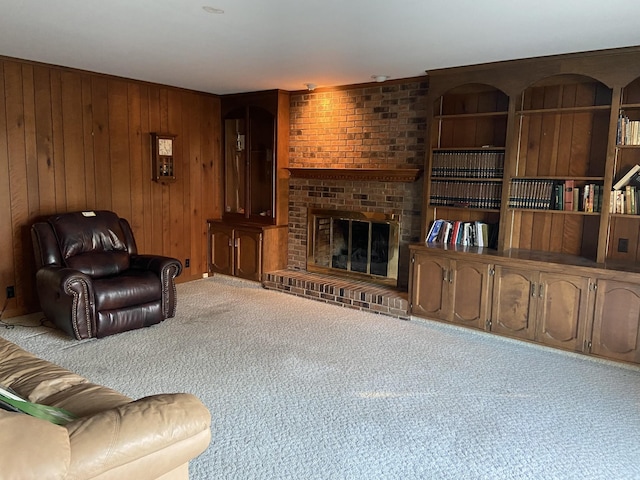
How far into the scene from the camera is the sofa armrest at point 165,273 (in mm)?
4363

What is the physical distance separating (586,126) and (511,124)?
611 mm

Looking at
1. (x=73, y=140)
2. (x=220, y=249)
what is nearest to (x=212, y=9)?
(x=73, y=140)

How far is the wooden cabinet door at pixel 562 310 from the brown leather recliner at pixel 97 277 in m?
3.24

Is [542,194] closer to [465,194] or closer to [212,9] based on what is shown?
[465,194]

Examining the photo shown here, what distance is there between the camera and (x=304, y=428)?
2641 mm

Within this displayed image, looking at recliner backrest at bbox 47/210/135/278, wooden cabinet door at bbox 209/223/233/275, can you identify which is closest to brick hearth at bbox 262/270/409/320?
wooden cabinet door at bbox 209/223/233/275

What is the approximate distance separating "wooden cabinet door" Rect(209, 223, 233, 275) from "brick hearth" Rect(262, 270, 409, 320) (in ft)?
2.13

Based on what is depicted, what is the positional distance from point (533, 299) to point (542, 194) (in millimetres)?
939

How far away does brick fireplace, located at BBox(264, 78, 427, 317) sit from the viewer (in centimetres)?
499

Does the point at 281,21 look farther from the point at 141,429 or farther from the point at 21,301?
the point at 21,301

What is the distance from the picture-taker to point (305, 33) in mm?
3355

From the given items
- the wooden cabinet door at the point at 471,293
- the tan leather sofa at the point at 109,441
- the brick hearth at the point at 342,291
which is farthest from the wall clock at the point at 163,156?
the tan leather sofa at the point at 109,441

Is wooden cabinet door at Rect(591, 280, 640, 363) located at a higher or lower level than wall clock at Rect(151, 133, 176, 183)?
lower

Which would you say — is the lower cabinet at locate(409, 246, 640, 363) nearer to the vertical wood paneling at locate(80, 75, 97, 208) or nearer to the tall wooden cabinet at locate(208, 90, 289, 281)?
the tall wooden cabinet at locate(208, 90, 289, 281)
